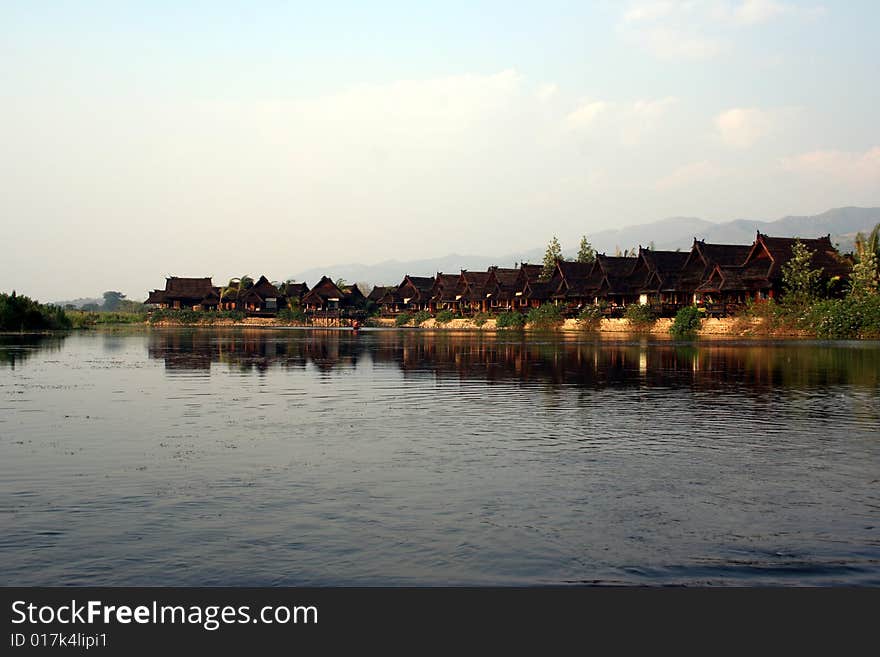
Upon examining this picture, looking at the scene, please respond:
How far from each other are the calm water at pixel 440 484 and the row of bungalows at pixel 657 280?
52.4 meters

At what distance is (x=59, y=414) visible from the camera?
2142 centimetres

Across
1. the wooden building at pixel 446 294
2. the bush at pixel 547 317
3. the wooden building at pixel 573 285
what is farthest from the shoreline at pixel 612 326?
the wooden building at pixel 446 294

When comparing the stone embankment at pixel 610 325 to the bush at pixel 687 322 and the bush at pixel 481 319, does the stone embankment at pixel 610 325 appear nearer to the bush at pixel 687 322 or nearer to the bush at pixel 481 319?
the bush at pixel 481 319

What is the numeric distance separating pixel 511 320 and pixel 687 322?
100.0ft

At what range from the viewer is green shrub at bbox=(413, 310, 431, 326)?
127500 millimetres

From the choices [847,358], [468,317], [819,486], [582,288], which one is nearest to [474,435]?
[819,486]

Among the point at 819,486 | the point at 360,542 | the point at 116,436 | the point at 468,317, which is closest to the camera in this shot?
the point at 360,542

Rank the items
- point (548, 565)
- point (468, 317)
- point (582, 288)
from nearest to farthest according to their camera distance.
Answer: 1. point (548, 565)
2. point (582, 288)
3. point (468, 317)

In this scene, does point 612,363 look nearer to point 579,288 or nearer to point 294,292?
point 579,288

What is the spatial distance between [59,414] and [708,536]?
56.9ft

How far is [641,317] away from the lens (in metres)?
84.5

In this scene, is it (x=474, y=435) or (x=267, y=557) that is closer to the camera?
(x=267, y=557)

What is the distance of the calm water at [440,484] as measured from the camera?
899 cm
